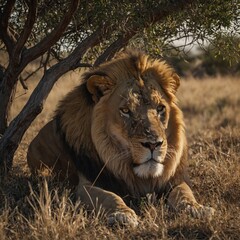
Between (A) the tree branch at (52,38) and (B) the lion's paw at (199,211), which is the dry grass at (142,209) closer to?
(B) the lion's paw at (199,211)

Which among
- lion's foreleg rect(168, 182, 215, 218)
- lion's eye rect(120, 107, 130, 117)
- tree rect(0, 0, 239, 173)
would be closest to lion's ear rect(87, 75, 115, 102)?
lion's eye rect(120, 107, 130, 117)

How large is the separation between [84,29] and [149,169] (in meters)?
2.30

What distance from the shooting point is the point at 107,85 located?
5.42m

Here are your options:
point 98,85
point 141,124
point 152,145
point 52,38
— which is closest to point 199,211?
point 152,145

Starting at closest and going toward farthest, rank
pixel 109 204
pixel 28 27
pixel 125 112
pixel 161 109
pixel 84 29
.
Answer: pixel 109 204 < pixel 125 112 < pixel 161 109 < pixel 28 27 < pixel 84 29

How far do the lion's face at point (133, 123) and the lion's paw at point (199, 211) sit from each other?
398 millimetres

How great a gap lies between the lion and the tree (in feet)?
1.20

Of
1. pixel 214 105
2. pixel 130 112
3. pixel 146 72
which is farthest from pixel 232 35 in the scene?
pixel 214 105

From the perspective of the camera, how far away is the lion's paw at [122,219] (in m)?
4.56

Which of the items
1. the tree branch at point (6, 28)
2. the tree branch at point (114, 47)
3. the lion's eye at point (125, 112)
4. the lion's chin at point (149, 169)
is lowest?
the lion's chin at point (149, 169)

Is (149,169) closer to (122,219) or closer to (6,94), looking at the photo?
(122,219)

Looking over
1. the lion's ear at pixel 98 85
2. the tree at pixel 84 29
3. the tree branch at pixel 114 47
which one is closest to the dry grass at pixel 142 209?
the tree at pixel 84 29

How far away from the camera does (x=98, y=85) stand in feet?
17.7

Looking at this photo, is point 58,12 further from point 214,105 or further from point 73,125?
point 214,105
